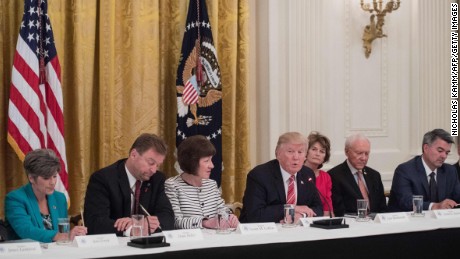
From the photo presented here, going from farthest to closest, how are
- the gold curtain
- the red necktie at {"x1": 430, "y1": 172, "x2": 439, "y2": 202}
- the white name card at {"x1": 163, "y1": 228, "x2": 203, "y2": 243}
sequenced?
the gold curtain, the red necktie at {"x1": 430, "y1": 172, "x2": 439, "y2": 202}, the white name card at {"x1": 163, "y1": 228, "x2": 203, "y2": 243}

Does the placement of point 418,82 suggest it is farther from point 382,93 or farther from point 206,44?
point 206,44

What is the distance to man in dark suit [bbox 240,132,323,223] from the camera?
4.94m

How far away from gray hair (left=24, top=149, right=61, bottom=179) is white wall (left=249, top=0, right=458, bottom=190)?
9.65 feet

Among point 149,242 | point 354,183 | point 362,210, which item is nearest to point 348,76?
point 354,183

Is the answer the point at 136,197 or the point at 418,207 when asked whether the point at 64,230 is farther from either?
the point at 418,207

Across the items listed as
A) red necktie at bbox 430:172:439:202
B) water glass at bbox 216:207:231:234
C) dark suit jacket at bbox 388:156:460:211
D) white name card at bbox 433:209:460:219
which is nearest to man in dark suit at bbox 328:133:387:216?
dark suit jacket at bbox 388:156:460:211

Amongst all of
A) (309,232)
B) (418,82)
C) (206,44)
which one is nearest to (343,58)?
(418,82)

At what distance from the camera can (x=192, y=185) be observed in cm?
488

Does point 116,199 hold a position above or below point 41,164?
below

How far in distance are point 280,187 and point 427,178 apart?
4.36 ft

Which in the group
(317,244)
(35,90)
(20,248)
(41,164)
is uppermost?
(35,90)

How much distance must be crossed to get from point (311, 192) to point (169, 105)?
76.8 inches

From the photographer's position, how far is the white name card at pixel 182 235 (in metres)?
3.91

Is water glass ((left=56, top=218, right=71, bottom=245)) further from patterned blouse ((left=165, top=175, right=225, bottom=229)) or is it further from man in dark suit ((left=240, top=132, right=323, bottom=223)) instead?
man in dark suit ((left=240, top=132, right=323, bottom=223))
